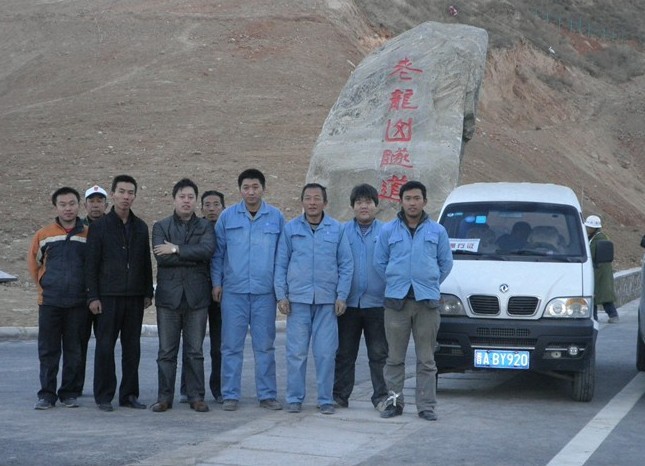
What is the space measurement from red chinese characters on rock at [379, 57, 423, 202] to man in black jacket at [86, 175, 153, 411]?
1095 cm

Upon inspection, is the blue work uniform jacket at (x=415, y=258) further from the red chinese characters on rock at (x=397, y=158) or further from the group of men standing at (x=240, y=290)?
the red chinese characters on rock at (x=397, y=158)

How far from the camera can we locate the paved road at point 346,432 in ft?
28.0

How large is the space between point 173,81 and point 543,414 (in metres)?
29.2

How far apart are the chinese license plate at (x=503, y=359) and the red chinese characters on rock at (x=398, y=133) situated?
1012 centimetres

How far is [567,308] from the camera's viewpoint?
36.6ft

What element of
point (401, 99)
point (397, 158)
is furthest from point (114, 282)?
point (401, 99)

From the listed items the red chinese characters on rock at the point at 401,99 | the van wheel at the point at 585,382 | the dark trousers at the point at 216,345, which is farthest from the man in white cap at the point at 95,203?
the red chinese characters on rock at the point at 401,99

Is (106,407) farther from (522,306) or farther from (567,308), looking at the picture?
(567,308)

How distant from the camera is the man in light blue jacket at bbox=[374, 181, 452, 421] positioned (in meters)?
10.2

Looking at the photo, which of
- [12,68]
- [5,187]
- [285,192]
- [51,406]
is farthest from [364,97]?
[12,68]

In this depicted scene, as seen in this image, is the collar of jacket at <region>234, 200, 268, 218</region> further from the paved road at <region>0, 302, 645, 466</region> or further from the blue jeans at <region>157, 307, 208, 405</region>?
the paved road at <region>0, 302, 645, 466</region>

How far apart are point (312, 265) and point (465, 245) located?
2.09 m

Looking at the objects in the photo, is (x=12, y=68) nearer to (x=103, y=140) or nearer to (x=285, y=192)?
(x=103, y=140)

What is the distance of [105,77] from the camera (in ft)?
131
